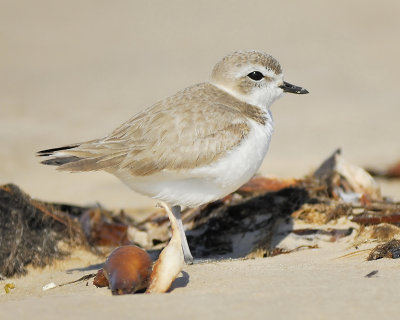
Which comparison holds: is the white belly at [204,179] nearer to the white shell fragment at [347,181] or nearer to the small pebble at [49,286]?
the small pebble at [49,286]

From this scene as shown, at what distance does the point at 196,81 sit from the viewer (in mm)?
15031

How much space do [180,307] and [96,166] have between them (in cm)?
212

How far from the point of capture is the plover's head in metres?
6.28

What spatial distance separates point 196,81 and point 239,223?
27.9 feet

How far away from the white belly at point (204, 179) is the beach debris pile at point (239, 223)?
71cm

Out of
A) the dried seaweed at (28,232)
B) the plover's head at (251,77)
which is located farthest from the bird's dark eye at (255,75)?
the dried seaweed at (28,232)

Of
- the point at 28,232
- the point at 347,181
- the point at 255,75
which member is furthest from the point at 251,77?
the point at 28,232

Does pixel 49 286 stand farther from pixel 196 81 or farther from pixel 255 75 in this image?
pixel 196 81

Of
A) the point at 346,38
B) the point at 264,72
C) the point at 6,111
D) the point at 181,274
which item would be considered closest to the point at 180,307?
the point at 181,274

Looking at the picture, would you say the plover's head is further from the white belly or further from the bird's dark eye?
the white belly

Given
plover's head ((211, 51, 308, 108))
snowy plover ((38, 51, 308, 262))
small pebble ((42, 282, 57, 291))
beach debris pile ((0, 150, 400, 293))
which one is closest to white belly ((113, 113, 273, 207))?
snowy plover ((38, 51, 308, 262))

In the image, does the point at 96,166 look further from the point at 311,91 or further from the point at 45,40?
the point at 45,40

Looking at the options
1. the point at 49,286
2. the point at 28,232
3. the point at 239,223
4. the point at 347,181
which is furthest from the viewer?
the point at 347,181

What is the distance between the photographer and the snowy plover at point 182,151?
5.58 meters
